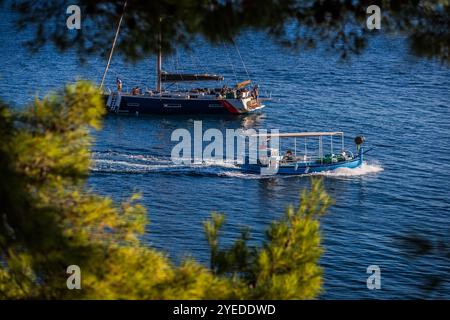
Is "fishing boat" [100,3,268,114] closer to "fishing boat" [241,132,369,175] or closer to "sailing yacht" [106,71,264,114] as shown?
"sailing yacht" [106,71,264,114]

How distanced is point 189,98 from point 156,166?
16228mm

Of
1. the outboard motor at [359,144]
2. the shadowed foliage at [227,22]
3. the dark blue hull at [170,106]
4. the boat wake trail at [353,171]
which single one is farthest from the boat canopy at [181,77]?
the shadowed foliage at [227,22]

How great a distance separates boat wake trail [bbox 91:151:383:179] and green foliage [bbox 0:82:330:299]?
119ft

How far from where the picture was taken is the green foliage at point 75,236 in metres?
7.85

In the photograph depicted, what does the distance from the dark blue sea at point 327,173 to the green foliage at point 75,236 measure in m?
2.40

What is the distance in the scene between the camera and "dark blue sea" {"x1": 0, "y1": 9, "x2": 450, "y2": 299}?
34188 millimetres

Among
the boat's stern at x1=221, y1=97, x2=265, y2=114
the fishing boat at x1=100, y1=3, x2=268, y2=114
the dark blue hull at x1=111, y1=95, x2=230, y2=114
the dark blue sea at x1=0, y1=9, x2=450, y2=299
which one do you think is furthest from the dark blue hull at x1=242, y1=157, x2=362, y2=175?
the dark blue hull at x1=111, y1=95, x2=230, y2=114

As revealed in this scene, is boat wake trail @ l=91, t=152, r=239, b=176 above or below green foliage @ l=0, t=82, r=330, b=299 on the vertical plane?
below

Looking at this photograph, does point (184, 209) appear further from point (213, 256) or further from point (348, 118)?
point (213, 256)

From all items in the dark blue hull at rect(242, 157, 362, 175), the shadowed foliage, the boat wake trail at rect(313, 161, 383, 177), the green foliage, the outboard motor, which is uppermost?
the shadowed foliage

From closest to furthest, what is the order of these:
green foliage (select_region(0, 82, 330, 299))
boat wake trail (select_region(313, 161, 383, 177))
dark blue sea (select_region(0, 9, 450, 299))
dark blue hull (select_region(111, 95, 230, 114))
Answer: green foliage (select_region(0, 82, 330, 299)), dark blue sea (select_region(0, 9, 450, 299)), boat wake trail (select_region(313, 161, 383, 177)), dark blue hull (select_region(111, 95, 230, 114))

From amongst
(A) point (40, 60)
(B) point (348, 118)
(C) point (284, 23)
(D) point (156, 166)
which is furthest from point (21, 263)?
(A) point (40, 60)

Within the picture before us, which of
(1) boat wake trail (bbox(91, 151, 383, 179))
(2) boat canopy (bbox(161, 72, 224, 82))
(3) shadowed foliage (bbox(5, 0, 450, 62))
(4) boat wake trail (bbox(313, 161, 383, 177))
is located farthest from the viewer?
(2) boat canopy (bbox(161, 72, 224, 82))

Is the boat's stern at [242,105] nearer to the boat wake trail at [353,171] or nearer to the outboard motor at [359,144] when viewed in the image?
the outboard motor at [359,144]
